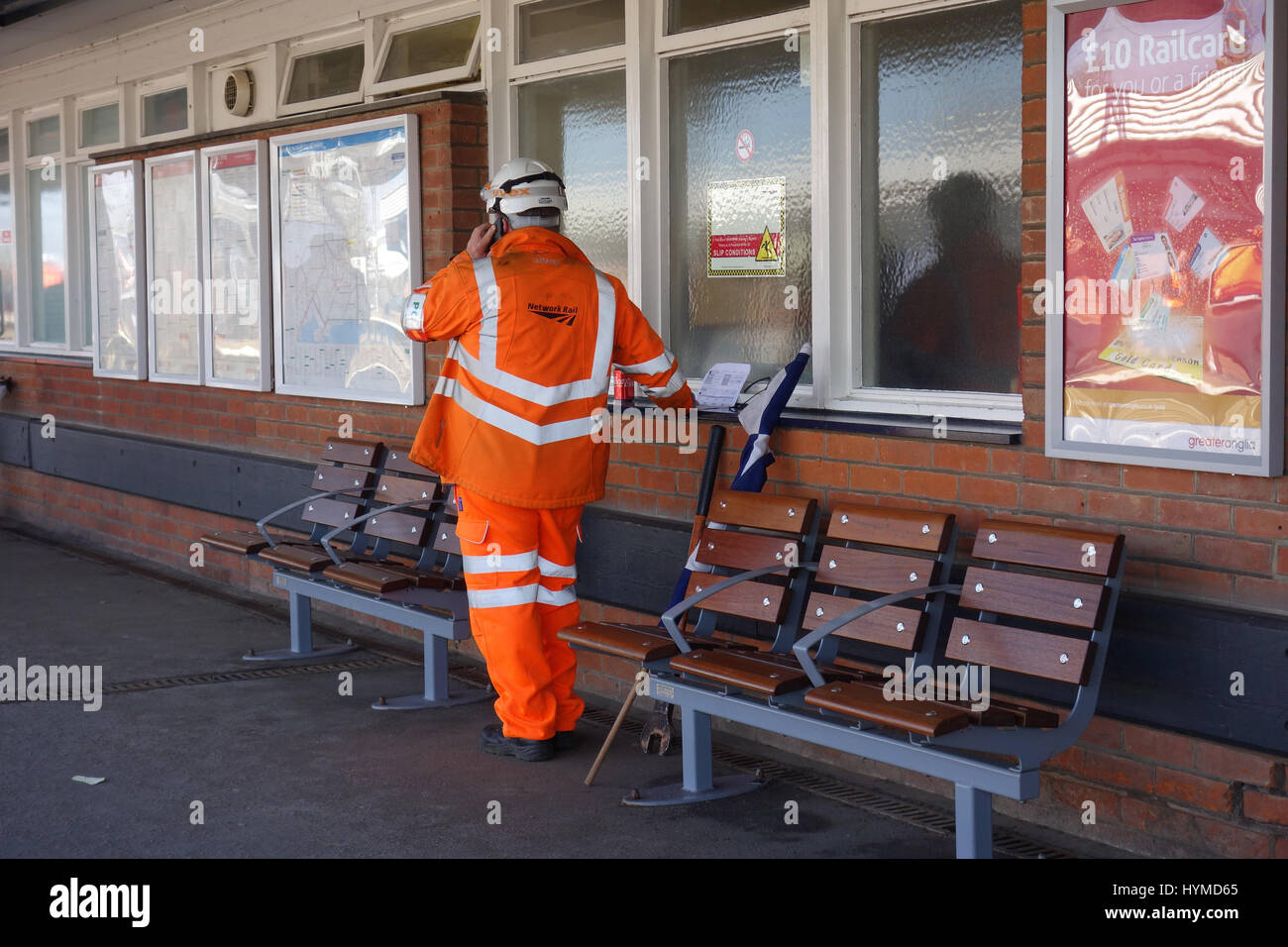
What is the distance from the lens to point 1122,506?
4.21 m

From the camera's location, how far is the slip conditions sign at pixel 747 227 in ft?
18.6

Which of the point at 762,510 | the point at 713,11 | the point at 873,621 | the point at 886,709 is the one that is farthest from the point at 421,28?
the point at 886,709

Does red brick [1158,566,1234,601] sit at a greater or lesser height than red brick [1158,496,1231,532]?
lesser

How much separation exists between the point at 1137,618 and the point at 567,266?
2.17 m

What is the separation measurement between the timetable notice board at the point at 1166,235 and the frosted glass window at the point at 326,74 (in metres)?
4.49

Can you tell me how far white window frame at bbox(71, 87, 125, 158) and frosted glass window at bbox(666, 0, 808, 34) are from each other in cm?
531

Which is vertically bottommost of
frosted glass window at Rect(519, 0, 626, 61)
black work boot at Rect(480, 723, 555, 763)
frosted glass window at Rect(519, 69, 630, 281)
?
black work boot at Rect(480, 723, 555, 763)

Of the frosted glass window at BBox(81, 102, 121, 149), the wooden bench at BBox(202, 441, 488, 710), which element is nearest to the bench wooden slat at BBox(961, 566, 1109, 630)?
the wooden bench at BBox(202, 441, 488, 710)

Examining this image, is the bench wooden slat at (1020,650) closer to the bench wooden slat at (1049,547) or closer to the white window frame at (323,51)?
the bench wooden slat at (1049,547)

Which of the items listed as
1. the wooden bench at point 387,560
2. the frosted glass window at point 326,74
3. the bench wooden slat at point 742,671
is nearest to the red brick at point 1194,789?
the bench wooden slat at point 742,671

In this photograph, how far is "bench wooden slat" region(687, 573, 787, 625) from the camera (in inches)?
186

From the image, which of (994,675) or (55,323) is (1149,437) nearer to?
(994,675)

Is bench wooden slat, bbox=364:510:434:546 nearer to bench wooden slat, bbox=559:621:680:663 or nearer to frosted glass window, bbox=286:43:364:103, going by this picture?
bench wooden slat, bbox=559:621:680:663
